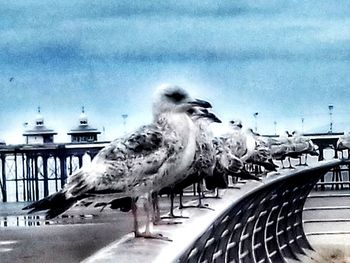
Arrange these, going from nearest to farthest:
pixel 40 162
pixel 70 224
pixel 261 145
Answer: pixel 261 145
pixel 70 224
pixel 40 162

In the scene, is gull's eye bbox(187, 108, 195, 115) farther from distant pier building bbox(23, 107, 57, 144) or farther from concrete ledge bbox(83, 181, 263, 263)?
distant pier building bbox(23, 107, 57, 144)

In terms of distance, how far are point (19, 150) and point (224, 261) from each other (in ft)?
50.2

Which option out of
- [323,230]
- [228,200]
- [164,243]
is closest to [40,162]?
[323,230]

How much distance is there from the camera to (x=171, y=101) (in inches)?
165

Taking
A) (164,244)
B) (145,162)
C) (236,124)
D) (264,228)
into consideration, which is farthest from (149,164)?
(236,124)

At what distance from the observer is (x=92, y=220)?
480 inches

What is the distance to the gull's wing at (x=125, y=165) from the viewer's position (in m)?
3.68

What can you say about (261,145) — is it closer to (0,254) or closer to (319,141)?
(0,254)

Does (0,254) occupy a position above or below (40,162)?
below

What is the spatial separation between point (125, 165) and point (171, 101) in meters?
0.48

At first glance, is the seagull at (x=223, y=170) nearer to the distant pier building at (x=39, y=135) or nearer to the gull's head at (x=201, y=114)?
the gull's head at (x=201, y=114)

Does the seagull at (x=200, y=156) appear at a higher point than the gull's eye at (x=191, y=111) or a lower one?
lower

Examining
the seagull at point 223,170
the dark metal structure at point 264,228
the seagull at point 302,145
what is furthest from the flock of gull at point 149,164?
the seagull at point 302,145

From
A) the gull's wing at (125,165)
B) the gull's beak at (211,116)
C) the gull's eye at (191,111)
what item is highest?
the gull's beak at (211,116)
